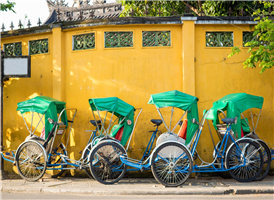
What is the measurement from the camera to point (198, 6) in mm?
12430

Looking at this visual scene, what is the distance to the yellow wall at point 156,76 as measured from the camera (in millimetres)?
8180

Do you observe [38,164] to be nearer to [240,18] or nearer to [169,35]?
[169,35]

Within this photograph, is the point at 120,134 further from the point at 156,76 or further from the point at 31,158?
the point at 31,158

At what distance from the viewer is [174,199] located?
5.94m

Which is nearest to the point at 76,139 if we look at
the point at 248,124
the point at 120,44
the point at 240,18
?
the point at 120,44

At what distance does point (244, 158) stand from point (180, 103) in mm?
1953

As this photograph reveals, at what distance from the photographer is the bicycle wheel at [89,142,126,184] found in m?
6.91

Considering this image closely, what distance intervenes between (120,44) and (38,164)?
149 inches

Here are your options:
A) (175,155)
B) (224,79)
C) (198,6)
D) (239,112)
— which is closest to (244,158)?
(239,112)

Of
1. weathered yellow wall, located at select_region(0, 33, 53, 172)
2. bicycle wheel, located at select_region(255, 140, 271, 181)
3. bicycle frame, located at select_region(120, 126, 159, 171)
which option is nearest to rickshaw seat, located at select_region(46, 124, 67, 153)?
weathered yellow wall, located at select_region(0, 33, 53, 172)

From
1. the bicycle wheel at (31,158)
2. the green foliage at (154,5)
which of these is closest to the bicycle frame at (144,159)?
the bicycle wheel at (31,158)

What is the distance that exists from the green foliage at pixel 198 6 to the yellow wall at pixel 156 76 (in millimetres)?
2277

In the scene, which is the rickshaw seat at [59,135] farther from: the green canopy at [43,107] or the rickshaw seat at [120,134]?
the rickshaw seat at [120,134]

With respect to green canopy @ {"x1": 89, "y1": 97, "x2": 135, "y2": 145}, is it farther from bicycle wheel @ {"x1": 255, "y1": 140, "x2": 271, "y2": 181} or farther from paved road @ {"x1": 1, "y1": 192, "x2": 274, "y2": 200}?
bicycle wheel @ {"x1": 255, "y1": 140, "x2": 271, "y2": 181}
